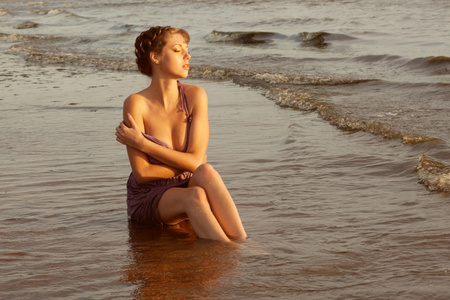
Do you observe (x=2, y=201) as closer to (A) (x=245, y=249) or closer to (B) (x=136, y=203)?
(B) (x=136, y=203)

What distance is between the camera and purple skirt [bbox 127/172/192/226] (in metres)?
4.39

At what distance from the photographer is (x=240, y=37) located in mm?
19078

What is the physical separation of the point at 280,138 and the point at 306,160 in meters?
0.98

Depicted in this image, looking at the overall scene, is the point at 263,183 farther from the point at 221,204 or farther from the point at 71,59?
the point at 71,59

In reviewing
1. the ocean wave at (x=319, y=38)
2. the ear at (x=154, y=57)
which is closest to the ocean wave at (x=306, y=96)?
the ear at (x=154, y=57)

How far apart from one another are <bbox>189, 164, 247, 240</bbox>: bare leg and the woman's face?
2.34 feet

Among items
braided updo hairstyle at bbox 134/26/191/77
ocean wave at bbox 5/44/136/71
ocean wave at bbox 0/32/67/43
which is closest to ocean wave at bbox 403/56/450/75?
ocean wave at bbox 5/44/136/71

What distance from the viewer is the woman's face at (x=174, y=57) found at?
438cm

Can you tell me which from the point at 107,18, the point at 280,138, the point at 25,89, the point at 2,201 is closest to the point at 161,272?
the point at 2,201

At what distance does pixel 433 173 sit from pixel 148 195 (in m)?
2.36

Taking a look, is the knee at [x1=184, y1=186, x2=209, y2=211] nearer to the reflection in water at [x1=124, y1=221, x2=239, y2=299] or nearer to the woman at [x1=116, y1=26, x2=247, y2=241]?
the woman at [x1=116, y1=26, x2=247, y2=241]

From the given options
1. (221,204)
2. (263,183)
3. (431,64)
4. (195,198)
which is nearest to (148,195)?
(195,198)

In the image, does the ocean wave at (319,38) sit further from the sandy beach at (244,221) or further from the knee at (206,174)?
the knee at (206,174)

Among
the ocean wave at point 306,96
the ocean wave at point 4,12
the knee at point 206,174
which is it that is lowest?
the ocean wave at point 306,96
